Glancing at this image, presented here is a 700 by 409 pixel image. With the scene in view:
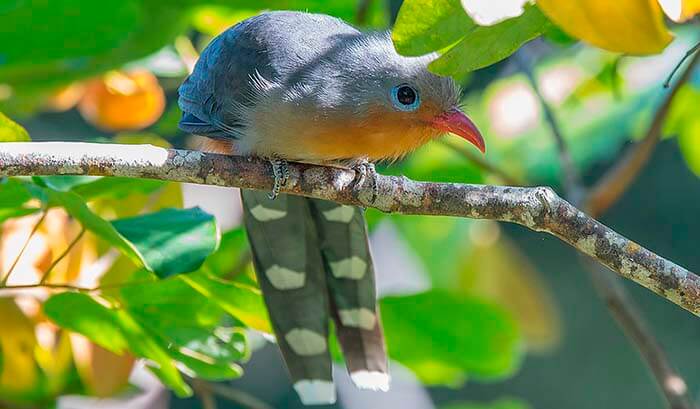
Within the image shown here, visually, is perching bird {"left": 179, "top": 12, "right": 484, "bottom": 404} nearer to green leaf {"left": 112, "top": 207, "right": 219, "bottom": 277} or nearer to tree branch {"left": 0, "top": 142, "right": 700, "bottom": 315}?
green leaf {"left": 112, "top": 207, "right": 219, "bottom": 277}

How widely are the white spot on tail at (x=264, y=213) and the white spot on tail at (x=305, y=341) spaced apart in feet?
1.05

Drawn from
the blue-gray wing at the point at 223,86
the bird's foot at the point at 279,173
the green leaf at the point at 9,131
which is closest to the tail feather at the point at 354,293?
the blue-gray wing at the point at 223,86

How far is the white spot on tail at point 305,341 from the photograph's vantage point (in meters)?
3.01

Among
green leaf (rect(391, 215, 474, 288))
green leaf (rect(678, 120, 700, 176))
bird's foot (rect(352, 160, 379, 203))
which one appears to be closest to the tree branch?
bird's foot (rect(352, 160, 379, 203))

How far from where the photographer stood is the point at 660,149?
7.63 metres

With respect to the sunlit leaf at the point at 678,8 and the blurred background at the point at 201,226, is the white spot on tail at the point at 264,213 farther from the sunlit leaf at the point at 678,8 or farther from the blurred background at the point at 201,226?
the sunlit leaf at the point at 678,8

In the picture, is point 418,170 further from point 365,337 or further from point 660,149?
point 660,149

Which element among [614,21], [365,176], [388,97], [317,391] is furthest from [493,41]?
[317,391]

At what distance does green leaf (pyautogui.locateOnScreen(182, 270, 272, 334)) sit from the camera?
8.41 ft

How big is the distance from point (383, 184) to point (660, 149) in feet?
18.9

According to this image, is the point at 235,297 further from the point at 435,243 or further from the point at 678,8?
the point at 435,243

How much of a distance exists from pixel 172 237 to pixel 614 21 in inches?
42.9

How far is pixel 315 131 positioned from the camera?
269cm

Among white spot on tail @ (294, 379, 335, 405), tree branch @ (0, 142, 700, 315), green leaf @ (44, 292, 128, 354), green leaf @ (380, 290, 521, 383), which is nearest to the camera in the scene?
tree branch @ (0, 142, 700, 315)
